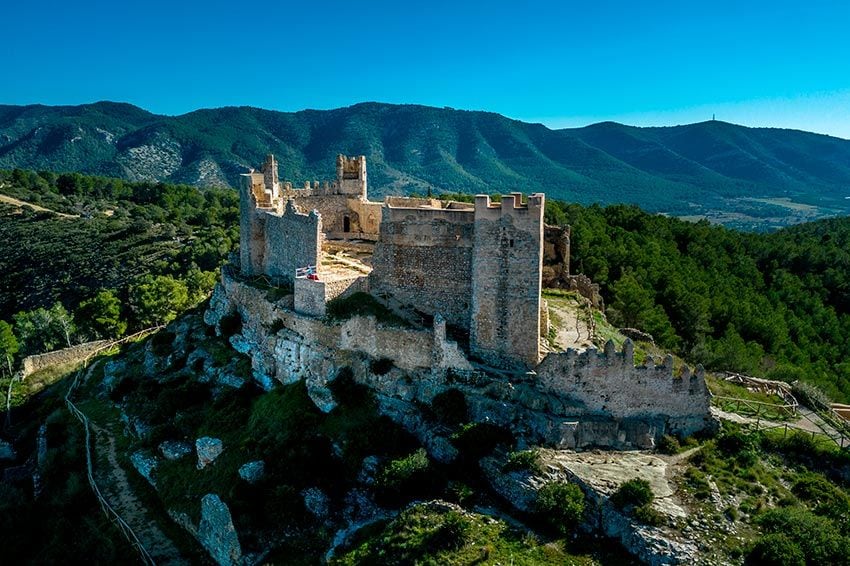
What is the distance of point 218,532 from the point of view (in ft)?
77.3

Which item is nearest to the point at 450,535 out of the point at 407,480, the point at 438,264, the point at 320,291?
the point at 407,480

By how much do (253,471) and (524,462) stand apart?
9.78 m

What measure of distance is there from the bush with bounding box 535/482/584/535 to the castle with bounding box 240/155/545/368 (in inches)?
217

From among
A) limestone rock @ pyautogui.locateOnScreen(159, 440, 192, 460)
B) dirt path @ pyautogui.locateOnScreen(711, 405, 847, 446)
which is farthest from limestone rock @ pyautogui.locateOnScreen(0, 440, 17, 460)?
dirt path @ pyautogui.locateOnScreen(711, 405, 847, 446)

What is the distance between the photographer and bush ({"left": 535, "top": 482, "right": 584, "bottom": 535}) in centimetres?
2058

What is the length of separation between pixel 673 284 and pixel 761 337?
6716 millimetres

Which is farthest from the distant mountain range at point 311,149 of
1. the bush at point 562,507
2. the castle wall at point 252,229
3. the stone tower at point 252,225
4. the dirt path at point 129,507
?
the bush at point 562,507

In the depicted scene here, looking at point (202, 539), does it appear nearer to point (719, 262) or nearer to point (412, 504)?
point (412, 504)

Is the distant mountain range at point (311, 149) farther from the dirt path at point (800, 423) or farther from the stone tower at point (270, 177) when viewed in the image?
the dirt path at point (800, 423)

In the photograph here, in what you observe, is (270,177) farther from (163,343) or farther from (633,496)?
(633,496)

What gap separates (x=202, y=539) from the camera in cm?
2458

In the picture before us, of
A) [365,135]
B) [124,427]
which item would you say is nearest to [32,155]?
[365,135]

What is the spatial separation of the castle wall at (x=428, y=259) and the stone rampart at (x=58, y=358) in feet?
92.8

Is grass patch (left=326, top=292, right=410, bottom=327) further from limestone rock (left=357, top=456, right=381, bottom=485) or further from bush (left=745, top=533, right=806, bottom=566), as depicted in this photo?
bush (left=745, top=533, right=806, bottom=566)
